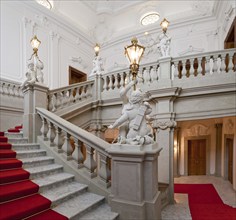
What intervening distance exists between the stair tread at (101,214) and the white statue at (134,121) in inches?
43.4

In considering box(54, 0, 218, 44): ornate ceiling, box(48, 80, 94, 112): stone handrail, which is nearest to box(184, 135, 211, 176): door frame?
box(54, 0, 218, 44): ornate ceiling

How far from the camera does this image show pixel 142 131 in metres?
2.87

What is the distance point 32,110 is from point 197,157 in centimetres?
1130

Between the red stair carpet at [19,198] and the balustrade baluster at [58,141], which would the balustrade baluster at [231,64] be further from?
the red stair carpet at [19,198]

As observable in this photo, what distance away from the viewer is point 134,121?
288 centimetres

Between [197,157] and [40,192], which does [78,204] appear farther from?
[197,157]

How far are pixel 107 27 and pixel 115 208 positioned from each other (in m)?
11.4

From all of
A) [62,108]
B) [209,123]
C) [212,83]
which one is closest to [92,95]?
[62,108]

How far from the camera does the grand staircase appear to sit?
7.93 ft

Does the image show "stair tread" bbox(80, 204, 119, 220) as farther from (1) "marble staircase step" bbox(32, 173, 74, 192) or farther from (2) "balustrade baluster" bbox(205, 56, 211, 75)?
(2) "balustrade baluster" bbox(205, 56, 211, 75)

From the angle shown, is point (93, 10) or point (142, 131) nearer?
point (142, 131)

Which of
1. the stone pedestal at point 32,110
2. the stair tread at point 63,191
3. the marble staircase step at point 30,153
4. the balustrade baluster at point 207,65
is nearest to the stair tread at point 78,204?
the stair tread at point 63,191

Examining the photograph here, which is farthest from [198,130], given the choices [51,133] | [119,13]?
[51,133]

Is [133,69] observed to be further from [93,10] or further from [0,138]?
[93,10]
